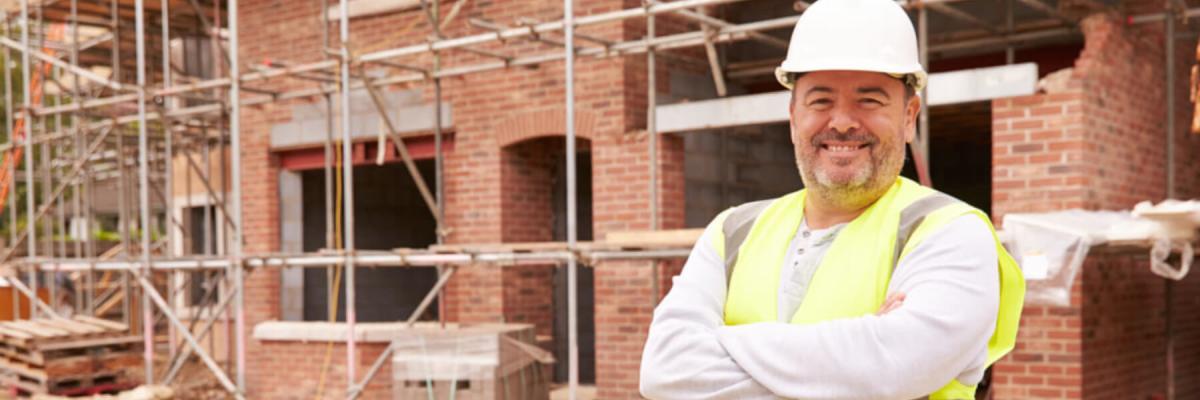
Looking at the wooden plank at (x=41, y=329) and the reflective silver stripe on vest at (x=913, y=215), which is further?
the wooden plank at (x=41, y=329)

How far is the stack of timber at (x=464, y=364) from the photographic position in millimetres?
8398

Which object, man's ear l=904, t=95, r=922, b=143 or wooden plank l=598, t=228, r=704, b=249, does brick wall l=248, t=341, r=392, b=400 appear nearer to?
wooden plank l=598, t=228, r=704, b=249

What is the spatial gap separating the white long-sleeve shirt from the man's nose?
0.78 feet

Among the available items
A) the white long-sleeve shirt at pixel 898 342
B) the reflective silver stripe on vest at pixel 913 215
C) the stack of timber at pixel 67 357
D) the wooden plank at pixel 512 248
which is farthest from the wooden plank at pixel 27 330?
the reflective silver stripe on vest at pixel 913 215

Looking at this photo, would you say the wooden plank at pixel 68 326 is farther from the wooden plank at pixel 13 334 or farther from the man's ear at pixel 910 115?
the man's ear at pixel 910 115

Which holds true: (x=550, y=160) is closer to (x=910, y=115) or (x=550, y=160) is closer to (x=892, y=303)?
(x=910, y=115)

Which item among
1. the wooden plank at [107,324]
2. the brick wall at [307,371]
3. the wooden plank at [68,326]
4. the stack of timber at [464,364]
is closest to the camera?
the stack of timber at [464,364]

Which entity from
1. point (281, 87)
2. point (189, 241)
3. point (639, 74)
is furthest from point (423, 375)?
point (189, 241)

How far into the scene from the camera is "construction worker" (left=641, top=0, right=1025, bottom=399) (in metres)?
1.89

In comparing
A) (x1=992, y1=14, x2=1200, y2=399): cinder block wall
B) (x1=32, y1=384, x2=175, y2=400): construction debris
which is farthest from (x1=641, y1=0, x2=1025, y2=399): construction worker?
(x1=32, y1=384, x2=175, y2=400): construction debris

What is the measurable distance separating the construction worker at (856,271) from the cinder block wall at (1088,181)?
5.56 meters

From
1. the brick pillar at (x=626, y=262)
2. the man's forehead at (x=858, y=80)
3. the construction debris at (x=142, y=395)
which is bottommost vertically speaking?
the construction debris at (x=142, y=395)

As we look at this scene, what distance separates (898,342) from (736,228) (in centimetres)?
50

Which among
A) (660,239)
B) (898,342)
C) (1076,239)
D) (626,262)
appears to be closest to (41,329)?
(626,262)
